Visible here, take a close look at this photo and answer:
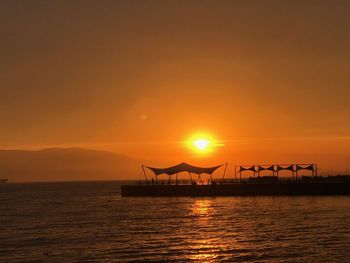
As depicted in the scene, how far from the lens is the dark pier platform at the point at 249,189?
12369 cm

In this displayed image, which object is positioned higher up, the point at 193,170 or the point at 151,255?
the point at 193,170

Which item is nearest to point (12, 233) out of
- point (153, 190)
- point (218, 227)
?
point (218, 227)

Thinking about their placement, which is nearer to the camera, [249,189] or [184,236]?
[184,236]

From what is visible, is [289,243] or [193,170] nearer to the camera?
[289,243]

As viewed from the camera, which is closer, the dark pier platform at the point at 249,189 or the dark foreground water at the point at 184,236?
the dark foreground water at the point at 184,236

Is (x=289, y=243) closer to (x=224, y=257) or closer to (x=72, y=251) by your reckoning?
(x=224, y=257)

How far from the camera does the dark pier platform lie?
12369 cm

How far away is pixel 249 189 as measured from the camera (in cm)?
13088

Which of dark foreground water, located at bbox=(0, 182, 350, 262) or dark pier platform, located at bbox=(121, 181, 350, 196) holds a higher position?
dark pier platform, located at bbox=(121, 181, 350, 196)

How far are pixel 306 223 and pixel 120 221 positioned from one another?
2626 cm

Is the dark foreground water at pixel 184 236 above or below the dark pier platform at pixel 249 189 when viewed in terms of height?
below

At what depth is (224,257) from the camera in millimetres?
43562

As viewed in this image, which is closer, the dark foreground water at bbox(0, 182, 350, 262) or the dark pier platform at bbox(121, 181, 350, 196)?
the dark foreground water at bbox(0, 182, 350, 262)

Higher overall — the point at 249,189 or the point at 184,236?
the point at 249,189
